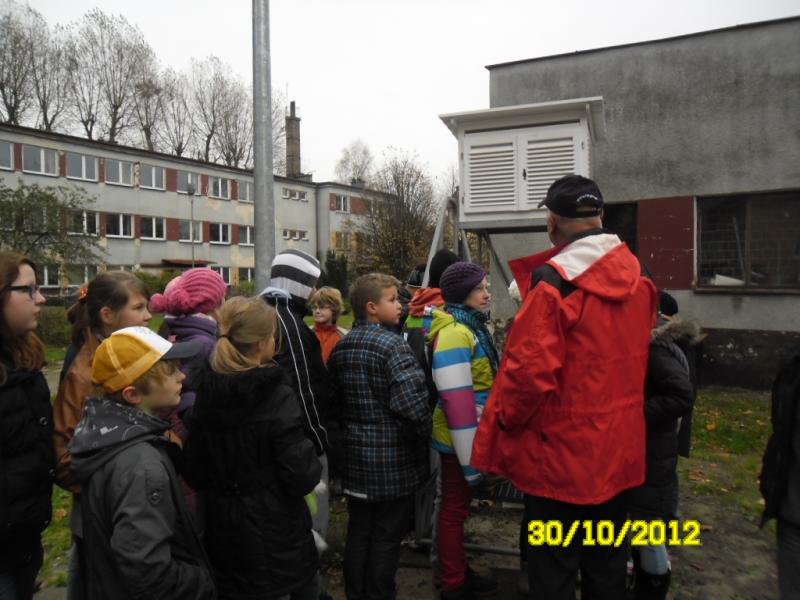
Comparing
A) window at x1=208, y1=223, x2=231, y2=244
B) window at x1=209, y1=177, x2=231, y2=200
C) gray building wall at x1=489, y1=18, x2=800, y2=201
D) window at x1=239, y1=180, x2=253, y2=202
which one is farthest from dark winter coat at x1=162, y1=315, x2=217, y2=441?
window at x1=239, y1=180, x2=253, y2=202

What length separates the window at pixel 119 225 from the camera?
35.8m

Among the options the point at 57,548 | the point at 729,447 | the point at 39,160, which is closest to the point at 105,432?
the point at 57,548

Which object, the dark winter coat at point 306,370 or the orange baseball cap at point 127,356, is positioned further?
the dark winter coat at point 306,370

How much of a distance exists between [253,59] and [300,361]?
11.6ft

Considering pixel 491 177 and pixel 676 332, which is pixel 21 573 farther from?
pixel 491 177

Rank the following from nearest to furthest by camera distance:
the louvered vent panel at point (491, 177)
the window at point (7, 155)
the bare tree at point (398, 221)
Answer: the louvered vent panel at point (491, 177)
the bare tree at point (398, 221)
the window at point (7, 155)

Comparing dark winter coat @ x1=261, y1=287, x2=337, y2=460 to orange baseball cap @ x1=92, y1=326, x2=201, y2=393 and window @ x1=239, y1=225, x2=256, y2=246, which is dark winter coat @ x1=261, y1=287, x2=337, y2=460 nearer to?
orange baseball cap @ x1=92, y1=326, x2=201, y2=393

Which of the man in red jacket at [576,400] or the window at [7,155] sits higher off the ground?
the window at [7,155]

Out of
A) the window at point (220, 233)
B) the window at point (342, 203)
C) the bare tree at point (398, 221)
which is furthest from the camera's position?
the window at point (342, 203)

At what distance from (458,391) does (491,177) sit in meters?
2.96

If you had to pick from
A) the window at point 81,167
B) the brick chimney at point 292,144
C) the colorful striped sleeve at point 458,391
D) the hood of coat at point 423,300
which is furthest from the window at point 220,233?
the colorful striped sleeve at point 458,391

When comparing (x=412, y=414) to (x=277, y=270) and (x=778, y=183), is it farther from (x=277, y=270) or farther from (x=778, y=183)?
(x=778, y=183)

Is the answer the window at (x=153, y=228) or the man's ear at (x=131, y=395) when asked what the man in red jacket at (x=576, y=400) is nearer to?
the man's ear at (x=131, y=395)

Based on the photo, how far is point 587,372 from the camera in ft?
7.43
